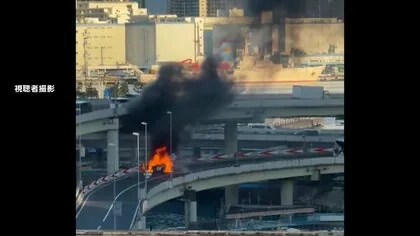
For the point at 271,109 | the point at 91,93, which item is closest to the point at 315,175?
the point at 271,109

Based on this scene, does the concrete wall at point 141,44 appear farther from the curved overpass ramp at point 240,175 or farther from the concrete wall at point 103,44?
the curved overpass ramp at point 240,175

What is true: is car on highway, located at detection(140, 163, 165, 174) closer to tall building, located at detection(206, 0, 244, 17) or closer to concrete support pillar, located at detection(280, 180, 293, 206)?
concrete support pillar, located at detection(280, 180, 293, 206)

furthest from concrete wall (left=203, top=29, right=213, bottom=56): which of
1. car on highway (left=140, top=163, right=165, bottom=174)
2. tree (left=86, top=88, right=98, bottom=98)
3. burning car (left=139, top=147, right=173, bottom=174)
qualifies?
car on highway (left=140, top=163, right=165, bottom=174)

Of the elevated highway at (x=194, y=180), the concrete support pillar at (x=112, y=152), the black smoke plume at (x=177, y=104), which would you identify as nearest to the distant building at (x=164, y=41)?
the black smoke plume at (x=177, y=104)

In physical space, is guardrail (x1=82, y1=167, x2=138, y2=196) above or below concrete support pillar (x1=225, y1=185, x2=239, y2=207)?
above

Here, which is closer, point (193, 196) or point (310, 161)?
point (193, 196)
